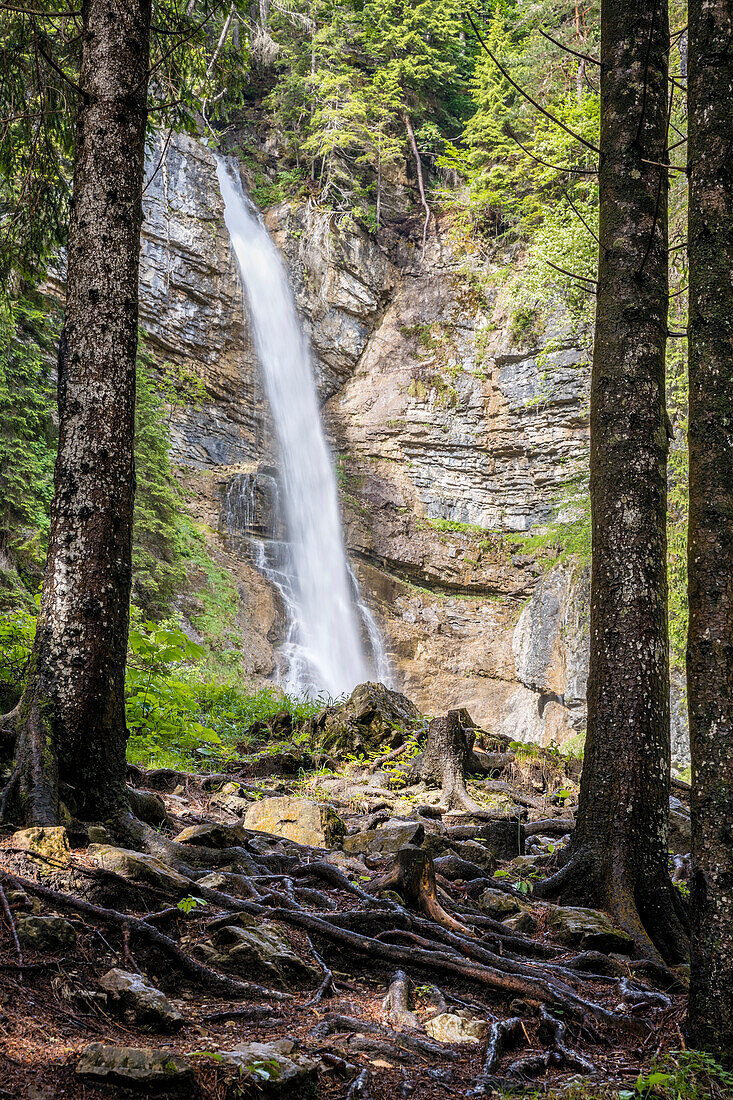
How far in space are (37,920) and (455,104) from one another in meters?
32.5

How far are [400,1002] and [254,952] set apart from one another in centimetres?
58

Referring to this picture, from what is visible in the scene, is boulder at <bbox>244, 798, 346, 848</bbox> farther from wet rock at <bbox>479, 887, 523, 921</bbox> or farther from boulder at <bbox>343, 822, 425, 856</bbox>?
wet rock at <bbox>479, 887, 523, 921</bbox>

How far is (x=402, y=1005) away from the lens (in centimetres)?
271

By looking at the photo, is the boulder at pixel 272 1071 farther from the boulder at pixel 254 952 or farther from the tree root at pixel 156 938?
the boulder at pixel 254 952

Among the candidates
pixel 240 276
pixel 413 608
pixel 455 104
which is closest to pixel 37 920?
pixel 413 608

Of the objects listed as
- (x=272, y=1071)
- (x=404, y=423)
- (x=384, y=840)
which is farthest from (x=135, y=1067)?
(x=404, y=423)

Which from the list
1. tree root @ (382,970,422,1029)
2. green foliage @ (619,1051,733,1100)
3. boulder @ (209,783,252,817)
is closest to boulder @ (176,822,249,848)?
tree root @ (382,970,422,1029)

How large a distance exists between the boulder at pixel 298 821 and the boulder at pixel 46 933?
2.61 metres

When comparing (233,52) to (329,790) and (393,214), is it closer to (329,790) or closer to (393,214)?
(329,790)

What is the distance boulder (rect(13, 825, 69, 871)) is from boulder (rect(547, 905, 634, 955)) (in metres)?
2.57

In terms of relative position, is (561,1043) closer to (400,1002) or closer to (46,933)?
(400,1002)

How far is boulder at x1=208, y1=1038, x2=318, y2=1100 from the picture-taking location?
6.23ft

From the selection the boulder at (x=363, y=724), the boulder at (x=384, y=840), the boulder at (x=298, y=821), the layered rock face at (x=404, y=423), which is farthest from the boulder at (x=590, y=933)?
the layered rock face at (x=404, y=423)

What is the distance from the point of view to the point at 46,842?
2820 mm
